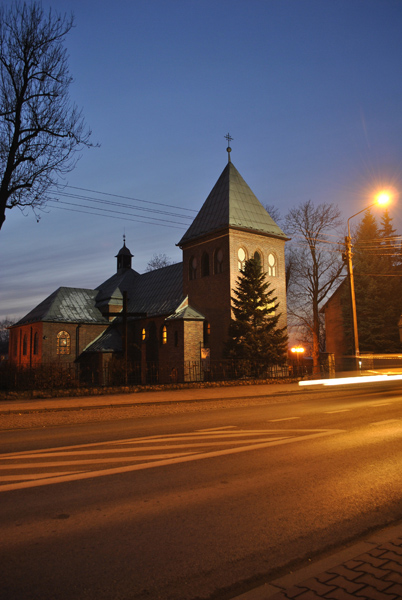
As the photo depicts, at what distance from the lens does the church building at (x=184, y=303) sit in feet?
100

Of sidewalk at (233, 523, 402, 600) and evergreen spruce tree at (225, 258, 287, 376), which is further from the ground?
evergreen spruce tree at (225, 258, 287, 376)

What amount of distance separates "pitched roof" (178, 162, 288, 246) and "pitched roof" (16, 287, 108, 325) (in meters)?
10.9

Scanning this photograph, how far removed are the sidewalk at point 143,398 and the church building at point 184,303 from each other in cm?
808

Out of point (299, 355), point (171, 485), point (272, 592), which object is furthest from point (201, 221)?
point (272, 592)

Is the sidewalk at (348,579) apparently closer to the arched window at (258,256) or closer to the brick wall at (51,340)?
the arched window at (258,256)

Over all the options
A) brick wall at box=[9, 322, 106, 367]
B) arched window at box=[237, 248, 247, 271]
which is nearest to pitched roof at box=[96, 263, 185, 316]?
brick wall at box=[9, 322, 106, 367]

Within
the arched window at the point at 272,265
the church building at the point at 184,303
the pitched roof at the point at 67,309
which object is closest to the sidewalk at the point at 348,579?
the church building at the point at 184,303

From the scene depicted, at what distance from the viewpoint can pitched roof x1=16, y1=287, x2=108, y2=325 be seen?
37.9 meters

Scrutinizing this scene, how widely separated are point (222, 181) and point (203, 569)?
32.6 m

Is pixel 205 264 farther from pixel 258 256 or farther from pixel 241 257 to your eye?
pixel 258 256

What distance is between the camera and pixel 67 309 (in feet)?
128

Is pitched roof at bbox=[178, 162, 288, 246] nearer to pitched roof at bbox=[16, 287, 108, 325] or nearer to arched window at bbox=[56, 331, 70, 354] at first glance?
pitched roof at bbox=[16, 287, 108, 325]

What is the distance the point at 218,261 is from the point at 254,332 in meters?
7.86

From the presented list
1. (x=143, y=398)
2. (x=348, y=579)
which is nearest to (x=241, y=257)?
(x=143, y=398)
